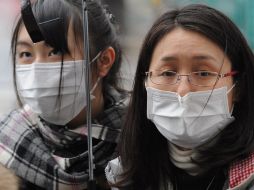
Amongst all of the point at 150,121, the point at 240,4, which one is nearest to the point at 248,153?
the point at 150,121

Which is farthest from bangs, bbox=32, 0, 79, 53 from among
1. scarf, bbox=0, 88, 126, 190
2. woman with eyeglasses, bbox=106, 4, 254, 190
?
woman with eyeglasses, bbox=106, 4, 254, 190

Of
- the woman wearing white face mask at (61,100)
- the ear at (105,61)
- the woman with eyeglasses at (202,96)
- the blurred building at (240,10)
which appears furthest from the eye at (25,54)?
the blurred building at (240,10)

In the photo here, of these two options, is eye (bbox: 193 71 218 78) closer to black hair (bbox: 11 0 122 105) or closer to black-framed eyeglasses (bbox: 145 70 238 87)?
black-framed eyeglasses (bbox: 145 70 238 87)

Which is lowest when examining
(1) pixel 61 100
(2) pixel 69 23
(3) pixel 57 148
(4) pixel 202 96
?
(3) pixel 57 148

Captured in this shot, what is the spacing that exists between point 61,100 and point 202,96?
0.67 metres

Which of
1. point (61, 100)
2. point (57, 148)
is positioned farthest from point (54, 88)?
point (57, 148)

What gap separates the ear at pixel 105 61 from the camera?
2307 millimetres

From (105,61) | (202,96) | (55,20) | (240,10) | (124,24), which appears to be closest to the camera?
(202,96)

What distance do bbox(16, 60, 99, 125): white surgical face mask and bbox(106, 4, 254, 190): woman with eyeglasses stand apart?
0.41 m

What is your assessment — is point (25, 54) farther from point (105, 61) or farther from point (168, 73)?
point (168, 73)

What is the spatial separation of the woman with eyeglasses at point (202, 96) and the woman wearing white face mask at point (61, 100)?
0.43m

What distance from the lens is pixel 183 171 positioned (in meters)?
1.87

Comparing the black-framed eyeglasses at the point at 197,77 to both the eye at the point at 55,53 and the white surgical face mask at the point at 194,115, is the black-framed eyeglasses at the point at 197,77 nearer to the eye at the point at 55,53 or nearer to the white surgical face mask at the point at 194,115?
the white surgical face mask at the point at 194,115

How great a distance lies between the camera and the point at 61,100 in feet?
7.32
